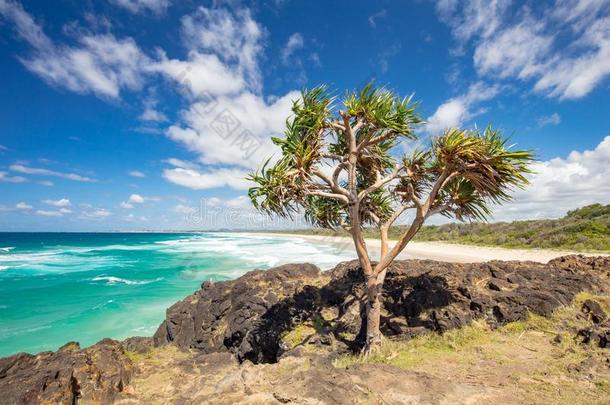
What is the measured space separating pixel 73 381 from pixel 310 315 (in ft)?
15.4

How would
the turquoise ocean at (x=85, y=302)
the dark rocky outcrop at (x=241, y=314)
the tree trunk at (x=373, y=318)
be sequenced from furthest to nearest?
the turquoise ocean at (x=85, y=302) < the dark rocky outcrop at (x=241, y=314) < the tree trunk at (x=373, y=318)

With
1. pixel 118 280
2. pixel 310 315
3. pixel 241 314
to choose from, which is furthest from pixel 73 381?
pixel 118 280

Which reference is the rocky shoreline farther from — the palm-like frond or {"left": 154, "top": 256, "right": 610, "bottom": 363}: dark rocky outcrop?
the palm-like frond

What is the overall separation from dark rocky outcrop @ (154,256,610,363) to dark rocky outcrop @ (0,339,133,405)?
3.23 metres

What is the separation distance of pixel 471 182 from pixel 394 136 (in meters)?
1.65

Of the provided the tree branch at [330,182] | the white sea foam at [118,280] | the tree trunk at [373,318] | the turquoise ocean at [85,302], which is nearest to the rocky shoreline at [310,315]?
the tree trunk at [373,318]

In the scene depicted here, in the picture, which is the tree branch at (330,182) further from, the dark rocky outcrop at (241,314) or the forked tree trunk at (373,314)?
the dark rocky outcrop at (241,314)

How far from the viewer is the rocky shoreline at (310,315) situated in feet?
15.4

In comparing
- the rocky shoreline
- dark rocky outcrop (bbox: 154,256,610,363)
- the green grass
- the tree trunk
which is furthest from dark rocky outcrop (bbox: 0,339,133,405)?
the tree trunk

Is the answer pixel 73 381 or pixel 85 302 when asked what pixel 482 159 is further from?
pixel 85 302

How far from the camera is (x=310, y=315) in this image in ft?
25.1

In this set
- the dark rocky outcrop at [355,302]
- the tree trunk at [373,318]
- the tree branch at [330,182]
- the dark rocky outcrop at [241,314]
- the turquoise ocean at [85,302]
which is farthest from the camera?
the turquoise ocean at [85,302]

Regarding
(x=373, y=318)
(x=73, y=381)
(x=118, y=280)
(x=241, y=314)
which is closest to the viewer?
(x=73, y=381)

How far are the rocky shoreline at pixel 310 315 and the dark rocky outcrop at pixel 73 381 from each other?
0.01 meters
